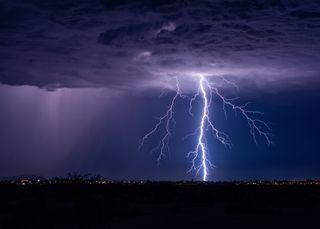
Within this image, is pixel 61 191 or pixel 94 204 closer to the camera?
pixel 94 204

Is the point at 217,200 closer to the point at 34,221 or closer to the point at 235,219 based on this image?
the point at 235,219

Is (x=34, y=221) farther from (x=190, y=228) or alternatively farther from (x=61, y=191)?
(x=61, y=191)

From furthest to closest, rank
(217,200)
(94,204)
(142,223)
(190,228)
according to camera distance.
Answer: (217,200)
(94,204)
(142,223)
(190,228)

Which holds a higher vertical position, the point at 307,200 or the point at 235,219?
the point at 307,200

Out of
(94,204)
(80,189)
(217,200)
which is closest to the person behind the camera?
(94,204)

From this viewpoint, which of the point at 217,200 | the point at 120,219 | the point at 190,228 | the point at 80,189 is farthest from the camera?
the point at 80,189

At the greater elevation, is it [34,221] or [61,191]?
[61,191]

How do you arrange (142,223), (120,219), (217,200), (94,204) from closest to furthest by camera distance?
(142,223) < (120,219) < (94,204) < (217,200)

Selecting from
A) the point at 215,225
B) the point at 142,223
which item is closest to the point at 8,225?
the point at 142,223

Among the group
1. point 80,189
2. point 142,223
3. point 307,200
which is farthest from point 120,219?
point 80,189
